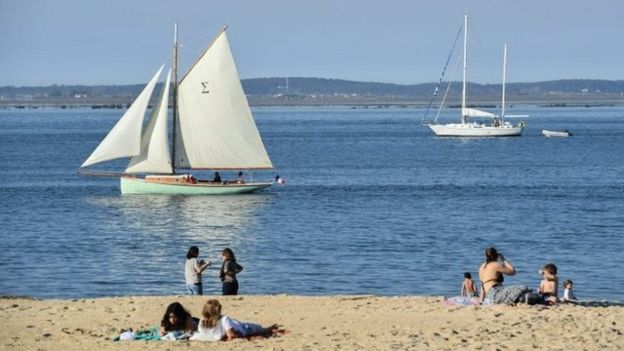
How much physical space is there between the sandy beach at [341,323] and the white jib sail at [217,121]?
38.5 m

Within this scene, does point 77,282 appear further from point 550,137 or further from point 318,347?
point 550,137

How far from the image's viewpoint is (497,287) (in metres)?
28.0

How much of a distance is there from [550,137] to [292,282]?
11850 cm

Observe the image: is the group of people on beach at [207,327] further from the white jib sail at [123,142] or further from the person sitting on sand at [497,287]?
the white jib sail at [123,142]

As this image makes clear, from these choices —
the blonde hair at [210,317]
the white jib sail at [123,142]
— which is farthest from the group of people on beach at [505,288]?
the white jib sail at [123,142]

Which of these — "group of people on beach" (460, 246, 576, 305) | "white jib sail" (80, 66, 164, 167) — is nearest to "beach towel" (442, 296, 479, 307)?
"group of people on beach" (460, 246, 576, 305)

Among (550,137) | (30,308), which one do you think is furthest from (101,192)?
(550,137)

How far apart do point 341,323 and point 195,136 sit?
4321 centimetres

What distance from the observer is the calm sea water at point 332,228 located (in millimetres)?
39812

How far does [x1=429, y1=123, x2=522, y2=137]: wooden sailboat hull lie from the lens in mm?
142625

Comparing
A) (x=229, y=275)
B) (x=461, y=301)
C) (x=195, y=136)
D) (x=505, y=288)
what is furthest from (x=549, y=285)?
(x=195, y=136)

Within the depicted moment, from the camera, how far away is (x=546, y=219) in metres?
58.4

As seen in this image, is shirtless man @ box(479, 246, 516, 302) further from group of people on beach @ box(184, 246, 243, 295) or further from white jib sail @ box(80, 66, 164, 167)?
white jib sail @ box(80, 66, 164, 167)

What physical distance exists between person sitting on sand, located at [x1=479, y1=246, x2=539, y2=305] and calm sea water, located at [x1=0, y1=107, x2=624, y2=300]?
332 inches
